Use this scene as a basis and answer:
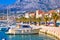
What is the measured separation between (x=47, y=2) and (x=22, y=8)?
67.2 feet

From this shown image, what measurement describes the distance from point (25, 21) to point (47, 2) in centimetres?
10893

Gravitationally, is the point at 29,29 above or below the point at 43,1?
below

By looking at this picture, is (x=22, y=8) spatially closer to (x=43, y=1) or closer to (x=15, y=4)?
(x=15, y=4)

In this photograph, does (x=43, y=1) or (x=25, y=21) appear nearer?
(x=25, y=21)

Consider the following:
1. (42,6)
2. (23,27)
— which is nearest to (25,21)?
(23,27)

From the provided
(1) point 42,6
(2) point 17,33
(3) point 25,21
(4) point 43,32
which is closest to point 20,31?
(2) point 17,33

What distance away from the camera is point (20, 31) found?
1174 inches

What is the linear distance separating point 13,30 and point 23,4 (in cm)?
14373

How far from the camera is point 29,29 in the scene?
30.3m

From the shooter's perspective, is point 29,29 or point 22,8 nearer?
point 29,29

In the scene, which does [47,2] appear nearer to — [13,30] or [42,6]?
[42,6]

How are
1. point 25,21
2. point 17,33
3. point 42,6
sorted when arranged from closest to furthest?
point 17,33
point 25,21
point 42,6

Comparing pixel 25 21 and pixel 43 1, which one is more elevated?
pixel 43 1

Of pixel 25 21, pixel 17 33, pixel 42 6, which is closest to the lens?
pixel 17 33
